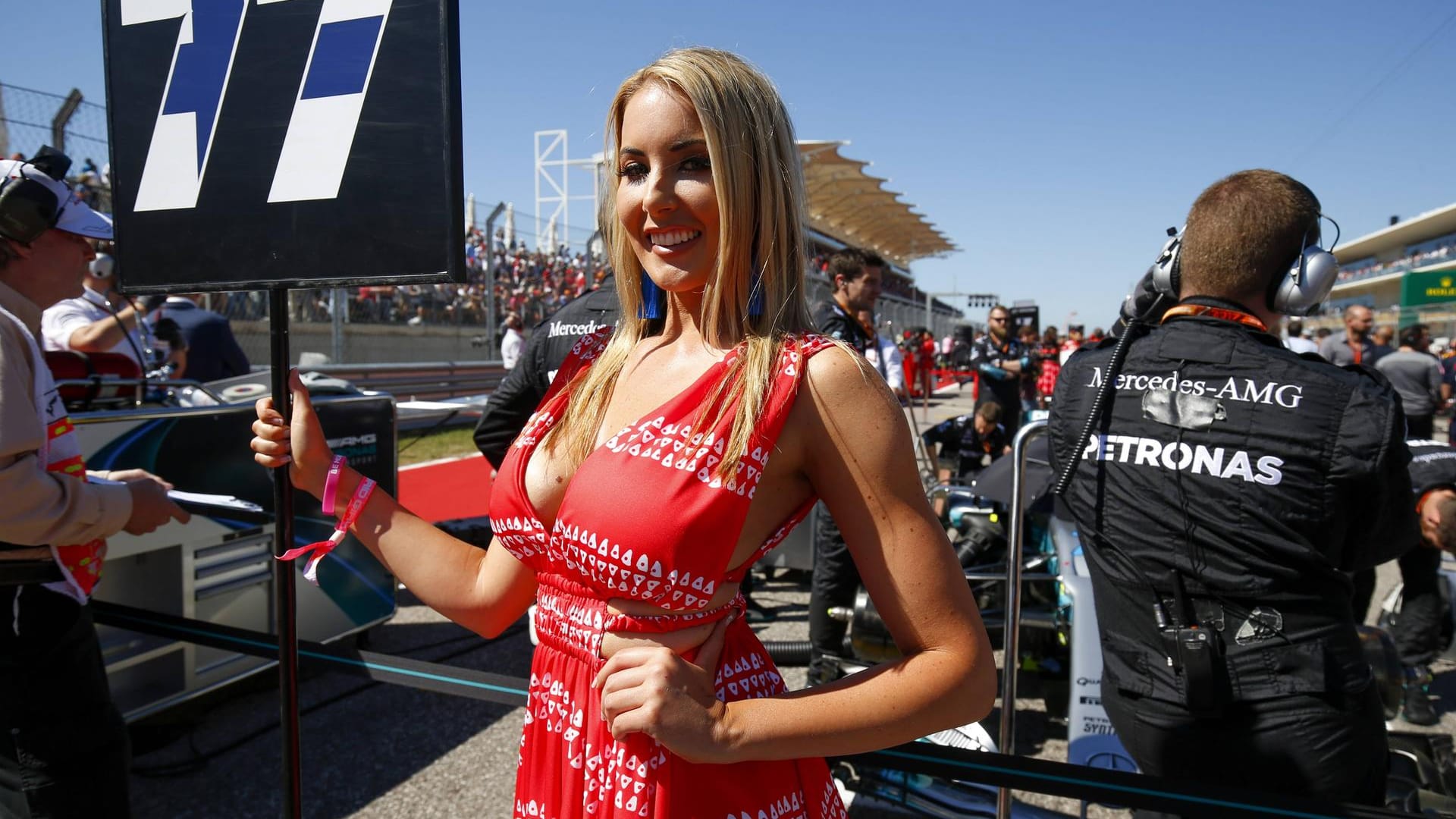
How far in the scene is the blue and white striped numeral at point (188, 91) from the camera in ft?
4.59

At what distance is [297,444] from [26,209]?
0.97 m

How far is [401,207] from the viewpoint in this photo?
1.32 metres

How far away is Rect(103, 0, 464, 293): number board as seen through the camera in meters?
1.29

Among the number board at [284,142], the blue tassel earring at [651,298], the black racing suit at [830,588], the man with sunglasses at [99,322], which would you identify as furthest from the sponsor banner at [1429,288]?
the number board at [284,142]

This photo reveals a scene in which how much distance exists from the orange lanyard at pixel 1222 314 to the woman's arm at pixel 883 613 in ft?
4.04

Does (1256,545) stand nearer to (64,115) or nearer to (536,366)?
(536,366)

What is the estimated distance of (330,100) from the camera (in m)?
1.35

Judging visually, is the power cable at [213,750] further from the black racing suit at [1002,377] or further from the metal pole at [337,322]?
the metal pole at [337,322]

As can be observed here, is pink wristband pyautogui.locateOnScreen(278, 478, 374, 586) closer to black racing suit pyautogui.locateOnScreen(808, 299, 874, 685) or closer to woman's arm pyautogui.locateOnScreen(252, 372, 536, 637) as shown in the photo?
woman's arm pyautogui.locateOnScreen(252, 372, 536, 637)

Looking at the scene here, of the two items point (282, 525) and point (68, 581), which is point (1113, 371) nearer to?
point (282, 525)

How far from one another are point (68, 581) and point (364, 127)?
4.20 feet

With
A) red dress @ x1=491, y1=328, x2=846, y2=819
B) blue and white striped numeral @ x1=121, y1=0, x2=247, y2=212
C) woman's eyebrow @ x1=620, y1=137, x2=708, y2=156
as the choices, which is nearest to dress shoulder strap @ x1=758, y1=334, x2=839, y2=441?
red dress @ x1=491, y1=328, x2=846, y2=819

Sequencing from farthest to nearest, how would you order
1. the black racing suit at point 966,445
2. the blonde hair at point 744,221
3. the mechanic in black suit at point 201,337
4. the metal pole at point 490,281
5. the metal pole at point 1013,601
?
the metal pole at point 490,281, the black racing suit at point 966,445, the mechanic in black suit at point 201,337, the metal pole at point 1013,601, the blonde hair at point 744,221

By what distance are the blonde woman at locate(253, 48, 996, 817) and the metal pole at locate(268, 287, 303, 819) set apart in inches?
16.9
